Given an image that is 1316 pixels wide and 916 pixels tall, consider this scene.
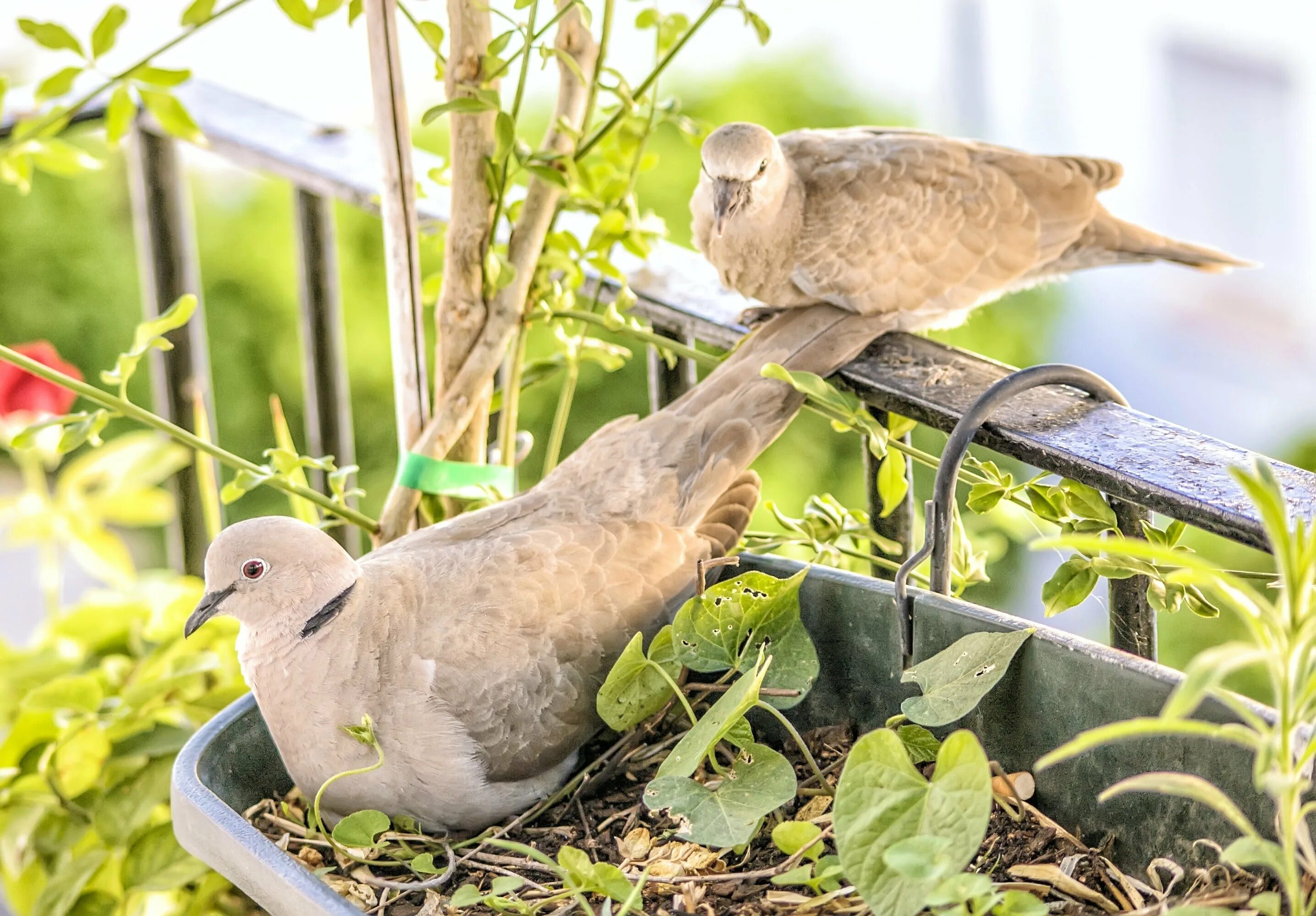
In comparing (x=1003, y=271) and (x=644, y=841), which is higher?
(x=1003, y=271)

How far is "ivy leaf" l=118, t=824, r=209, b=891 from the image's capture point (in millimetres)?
1206

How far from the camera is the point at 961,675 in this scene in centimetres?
78

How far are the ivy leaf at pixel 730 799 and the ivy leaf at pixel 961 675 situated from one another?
0.28 feet

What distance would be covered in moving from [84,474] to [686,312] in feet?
2.57

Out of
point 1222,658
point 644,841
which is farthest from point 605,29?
point 1222,658

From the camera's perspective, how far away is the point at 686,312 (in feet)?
4.13

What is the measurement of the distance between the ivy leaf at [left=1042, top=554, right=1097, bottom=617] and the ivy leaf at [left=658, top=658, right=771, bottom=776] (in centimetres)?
19

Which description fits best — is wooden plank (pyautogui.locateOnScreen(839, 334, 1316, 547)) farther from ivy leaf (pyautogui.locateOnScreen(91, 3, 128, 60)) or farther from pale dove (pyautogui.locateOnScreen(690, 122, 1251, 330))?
ivy leaf (pyautogui.locateOnScreen(91, 3, 128, 60))

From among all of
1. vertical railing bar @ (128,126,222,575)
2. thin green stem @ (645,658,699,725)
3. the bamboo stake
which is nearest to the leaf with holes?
thin green stem @ (645,658,699,725)

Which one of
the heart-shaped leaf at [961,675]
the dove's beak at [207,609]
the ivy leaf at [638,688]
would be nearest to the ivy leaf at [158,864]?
the dove's beak at [207,609]

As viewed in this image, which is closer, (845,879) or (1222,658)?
(1222,658)

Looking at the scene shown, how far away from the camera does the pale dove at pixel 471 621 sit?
36.6 inches

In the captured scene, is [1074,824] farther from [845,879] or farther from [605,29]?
[605,29]

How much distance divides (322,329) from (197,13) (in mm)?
568
